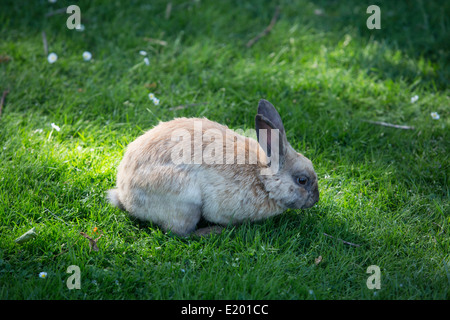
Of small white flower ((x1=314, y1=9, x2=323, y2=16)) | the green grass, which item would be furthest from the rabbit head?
small white flower ((x1=314, y1=9, x2=323, y2=16))

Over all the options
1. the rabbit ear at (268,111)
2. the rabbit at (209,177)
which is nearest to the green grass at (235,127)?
the rabbit at (209,177)

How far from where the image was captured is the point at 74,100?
5195 mm

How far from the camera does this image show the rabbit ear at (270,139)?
3736 millimetres

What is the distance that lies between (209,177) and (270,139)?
58 centimetres

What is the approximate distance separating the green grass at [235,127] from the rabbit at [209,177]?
173 millimetres

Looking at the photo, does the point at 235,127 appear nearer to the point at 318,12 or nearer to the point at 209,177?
the point at 209,177

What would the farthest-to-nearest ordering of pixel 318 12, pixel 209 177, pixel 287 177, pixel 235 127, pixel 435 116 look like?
pixel 318 12 → pixel 435 116 → pixel 235 127 → pixel 287 177 → pixel 209 177

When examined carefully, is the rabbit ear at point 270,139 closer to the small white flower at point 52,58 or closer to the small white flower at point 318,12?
the small white flower at point 52,58

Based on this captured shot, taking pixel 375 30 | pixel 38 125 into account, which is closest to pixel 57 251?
pixel 38 125

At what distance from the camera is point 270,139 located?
3.84 meters

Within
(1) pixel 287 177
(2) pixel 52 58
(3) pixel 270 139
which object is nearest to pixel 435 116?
(1) pixel 287 177

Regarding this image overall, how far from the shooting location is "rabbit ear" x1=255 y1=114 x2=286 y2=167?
3736 mm
